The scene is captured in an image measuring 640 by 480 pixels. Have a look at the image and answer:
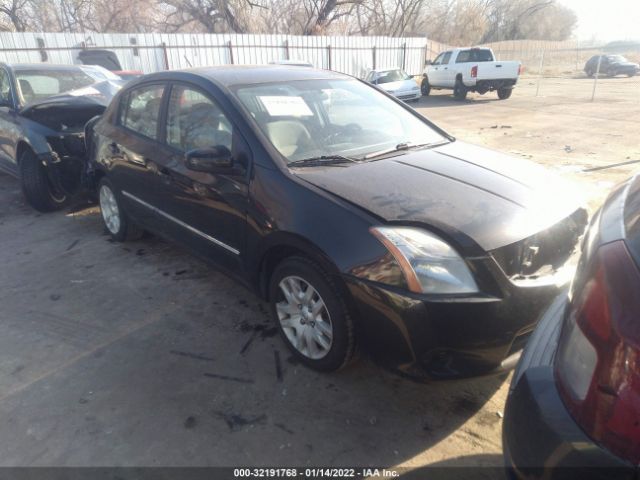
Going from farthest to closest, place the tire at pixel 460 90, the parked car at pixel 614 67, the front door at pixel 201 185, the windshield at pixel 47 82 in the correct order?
1. the parked car at pixel 614 67
2. the tire at pixel 460 90
3. the windshield at pixel 47 82
4. the front door at pixel 201 185

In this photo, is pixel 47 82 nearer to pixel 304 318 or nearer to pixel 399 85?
pixel 304 318

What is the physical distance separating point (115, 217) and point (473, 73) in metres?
16.0

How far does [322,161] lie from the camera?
2838 millimetres

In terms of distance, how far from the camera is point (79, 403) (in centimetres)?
255

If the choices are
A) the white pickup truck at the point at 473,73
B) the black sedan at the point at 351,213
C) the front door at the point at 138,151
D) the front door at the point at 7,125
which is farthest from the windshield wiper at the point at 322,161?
the white pickup truck at the point at 473,73

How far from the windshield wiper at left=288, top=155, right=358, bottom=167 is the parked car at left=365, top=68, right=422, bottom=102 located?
591 inches

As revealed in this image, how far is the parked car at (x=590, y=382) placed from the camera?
1.15m

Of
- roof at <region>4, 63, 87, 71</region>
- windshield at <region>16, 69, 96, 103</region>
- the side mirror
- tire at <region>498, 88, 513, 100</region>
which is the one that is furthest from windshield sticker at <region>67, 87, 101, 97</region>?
tire at <region>498, 88, 513, 100</region>

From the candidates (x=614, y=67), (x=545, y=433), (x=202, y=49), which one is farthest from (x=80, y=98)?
(x=614, y=67)

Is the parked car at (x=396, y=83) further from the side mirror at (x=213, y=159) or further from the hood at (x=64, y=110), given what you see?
the side mirror at (x=213, y=159)

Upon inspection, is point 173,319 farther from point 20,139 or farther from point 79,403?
point 20,139

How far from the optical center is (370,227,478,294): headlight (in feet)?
6.94

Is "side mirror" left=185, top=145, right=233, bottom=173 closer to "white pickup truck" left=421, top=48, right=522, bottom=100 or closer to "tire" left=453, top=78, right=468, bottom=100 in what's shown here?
"white pickup truck" left=421, top=48, right=522, bottom=100

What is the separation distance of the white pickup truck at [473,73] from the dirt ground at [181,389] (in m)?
16.0
